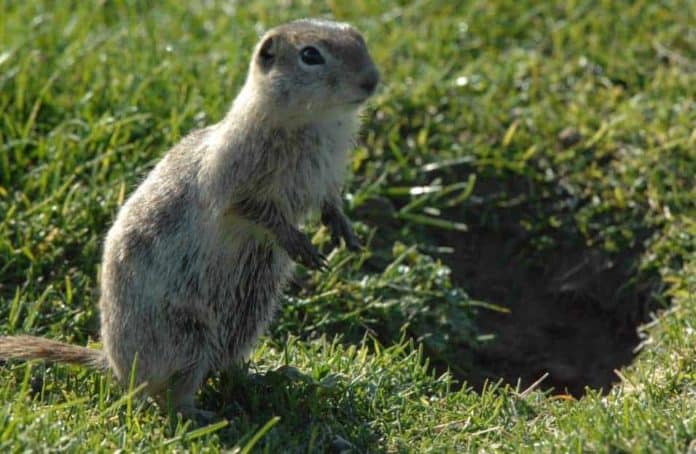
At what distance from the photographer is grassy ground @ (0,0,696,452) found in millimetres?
4102

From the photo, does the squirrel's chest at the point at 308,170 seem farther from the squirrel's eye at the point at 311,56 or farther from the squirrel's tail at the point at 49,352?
the squirrel's tail at the point at 49,352

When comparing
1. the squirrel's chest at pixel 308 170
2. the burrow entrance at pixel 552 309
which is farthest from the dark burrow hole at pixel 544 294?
the squirrel's chest at pixel 308 170

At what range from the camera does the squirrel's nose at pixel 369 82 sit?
407 centimetres

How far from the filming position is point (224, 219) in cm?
423

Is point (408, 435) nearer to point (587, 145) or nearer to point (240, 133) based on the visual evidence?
point (240, 133)

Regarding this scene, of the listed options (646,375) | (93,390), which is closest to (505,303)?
(646,375)

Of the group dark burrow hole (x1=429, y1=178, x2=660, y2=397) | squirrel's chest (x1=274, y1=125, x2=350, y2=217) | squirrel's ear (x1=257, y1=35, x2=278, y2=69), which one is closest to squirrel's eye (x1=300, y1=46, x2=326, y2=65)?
squirrel's ear (x1=257, y1=35, x2=278, y2=69)

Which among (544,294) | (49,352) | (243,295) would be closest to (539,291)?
(544,294)

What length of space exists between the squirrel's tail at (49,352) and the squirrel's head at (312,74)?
3.64 ft

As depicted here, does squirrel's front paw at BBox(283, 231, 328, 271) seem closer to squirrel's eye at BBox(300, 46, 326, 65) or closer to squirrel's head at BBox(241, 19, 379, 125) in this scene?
squirrel's head at BBox(241, 19, 379, 125)

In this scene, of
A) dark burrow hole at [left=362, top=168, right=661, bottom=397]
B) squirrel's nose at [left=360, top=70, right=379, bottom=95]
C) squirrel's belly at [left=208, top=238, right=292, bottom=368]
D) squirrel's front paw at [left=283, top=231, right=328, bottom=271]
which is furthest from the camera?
dark burrow hole at [left=362, top=168, right=661, bottom=397]

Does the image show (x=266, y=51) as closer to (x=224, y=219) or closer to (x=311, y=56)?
(x=311, y=56)

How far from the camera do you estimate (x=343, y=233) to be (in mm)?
4535

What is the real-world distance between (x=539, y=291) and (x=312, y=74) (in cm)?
211
